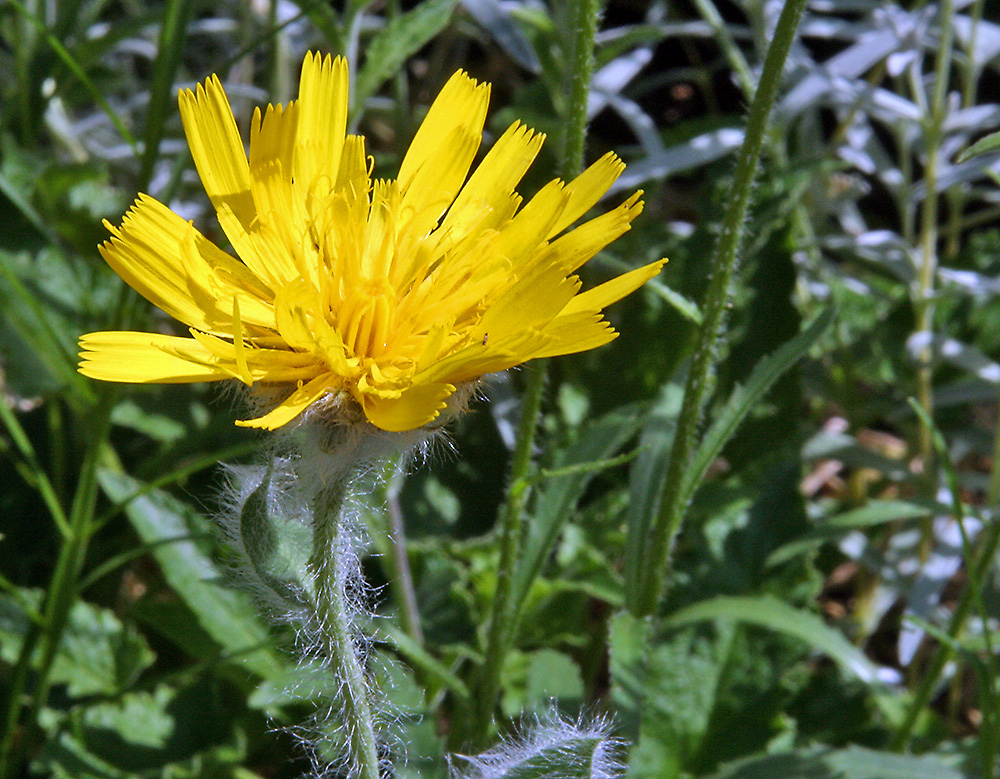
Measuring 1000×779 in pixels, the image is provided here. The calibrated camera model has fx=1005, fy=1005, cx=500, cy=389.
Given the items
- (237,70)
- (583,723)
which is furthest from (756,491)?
(237,70)

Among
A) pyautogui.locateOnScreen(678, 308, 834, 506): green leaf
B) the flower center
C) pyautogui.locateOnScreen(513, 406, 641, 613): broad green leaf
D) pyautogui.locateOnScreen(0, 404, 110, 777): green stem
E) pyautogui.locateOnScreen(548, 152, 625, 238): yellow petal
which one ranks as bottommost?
pyautogui.locateOnScreen(0, 404, 110, 777): green stem

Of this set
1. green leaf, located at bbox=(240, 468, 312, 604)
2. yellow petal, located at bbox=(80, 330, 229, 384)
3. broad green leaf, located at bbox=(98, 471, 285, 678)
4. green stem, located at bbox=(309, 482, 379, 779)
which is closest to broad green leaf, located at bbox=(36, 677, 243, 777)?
broad green leaf, located at bbox=(98, 471, 285, 678)

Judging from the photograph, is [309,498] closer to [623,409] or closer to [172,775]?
[623,409]

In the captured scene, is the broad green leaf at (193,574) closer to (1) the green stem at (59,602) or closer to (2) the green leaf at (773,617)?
(1) the green stem at (59,602)

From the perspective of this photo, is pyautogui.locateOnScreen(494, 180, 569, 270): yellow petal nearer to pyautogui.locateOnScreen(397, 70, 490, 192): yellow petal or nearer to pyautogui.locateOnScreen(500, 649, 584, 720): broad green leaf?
pyautogui.locateOnScreen(397, 70, 490, 192): yellow petal

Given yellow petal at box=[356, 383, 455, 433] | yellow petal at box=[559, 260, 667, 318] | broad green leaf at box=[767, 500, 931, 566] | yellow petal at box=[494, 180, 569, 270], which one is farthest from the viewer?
broad green leaf at box=[767, 500, 931, 566]

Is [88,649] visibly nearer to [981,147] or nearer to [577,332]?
[577,332]

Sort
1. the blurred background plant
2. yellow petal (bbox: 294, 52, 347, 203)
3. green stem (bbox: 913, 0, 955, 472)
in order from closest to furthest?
yellow petal (bbox: 294, 52, 347, 203), the blurred background plant, green stem (bbox: 913, 0, 955, 472)
